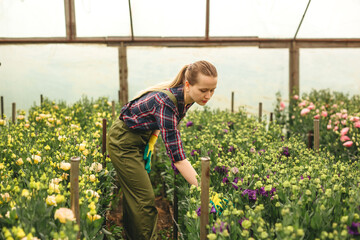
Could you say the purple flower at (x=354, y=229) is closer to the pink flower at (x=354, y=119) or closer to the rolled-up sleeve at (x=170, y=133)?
the rolled-up sleeve at (x=170, y=133)

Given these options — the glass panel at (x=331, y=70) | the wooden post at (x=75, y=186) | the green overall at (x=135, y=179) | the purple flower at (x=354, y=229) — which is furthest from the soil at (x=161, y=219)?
the glass panel at (x=331, y=70)

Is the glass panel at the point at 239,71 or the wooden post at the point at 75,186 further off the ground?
the glass panel at the point at 239,71

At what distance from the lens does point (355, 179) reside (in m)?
2.01

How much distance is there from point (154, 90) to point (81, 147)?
0.60 metres

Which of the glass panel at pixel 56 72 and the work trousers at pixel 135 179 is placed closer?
the work trousers at pixel 135 179

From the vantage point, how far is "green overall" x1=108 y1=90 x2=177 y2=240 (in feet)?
8.55
